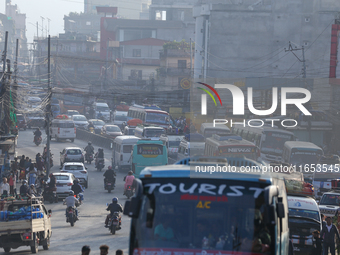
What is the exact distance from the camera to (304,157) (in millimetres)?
16578

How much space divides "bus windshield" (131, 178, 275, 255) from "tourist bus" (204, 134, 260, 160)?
12.0 feet

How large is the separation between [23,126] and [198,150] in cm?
4347

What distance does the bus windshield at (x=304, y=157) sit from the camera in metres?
16.0

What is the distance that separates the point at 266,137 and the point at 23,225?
7.56m

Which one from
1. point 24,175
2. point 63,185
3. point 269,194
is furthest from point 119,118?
point 269,194

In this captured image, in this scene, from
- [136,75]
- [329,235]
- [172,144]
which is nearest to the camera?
[329,235]

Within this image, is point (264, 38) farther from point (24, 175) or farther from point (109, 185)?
point (24, 175)

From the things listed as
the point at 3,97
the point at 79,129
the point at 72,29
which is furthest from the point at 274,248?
the point at 72,29

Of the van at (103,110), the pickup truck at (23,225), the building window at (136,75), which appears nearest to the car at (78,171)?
the pickup truck at (23,225)

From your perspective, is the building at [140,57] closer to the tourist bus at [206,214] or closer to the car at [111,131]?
the car at [111,131]

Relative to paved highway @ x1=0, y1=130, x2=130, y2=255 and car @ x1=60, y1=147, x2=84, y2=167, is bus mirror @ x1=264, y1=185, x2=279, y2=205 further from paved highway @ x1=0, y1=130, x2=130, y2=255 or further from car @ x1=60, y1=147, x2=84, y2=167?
car @ x1=60, y1=147, x2=84, y2=167

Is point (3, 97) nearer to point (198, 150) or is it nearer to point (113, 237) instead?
point (113, 237)

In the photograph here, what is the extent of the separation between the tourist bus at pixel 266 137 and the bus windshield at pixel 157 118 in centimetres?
3189

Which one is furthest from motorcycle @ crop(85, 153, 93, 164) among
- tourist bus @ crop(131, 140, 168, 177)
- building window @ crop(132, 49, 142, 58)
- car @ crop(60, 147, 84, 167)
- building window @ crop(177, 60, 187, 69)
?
building window @ crop(132, 49, 142, 58)
